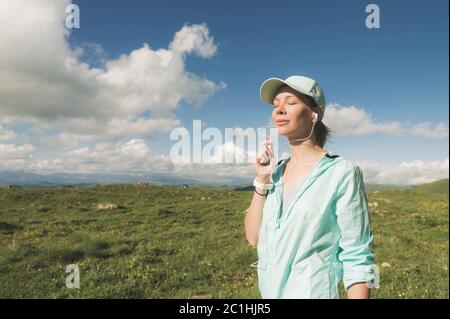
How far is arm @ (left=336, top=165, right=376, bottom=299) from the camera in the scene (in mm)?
3061

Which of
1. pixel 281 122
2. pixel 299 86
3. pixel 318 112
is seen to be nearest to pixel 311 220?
pixel 281 122

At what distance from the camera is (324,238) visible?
3168 millimetres

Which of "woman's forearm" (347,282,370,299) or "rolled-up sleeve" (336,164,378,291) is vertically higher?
"rolled-up sleeve" (336,164,378,291)

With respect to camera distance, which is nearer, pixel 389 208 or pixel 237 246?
pixel 237 246

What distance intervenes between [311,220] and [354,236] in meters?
0.36

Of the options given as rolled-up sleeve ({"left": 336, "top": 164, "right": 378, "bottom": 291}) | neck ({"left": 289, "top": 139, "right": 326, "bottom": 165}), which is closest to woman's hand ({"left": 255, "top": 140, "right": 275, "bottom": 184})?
neck ({"left": 289, "top": 139, "right": 326, "bottom": 165})

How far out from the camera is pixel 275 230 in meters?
3.35

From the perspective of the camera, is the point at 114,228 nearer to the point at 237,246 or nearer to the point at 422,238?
the point at 237,246

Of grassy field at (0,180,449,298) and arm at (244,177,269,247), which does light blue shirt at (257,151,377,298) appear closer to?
arm at (244,177,269,247)

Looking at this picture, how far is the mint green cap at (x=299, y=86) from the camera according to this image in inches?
133

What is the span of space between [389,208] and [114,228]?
20032mm
